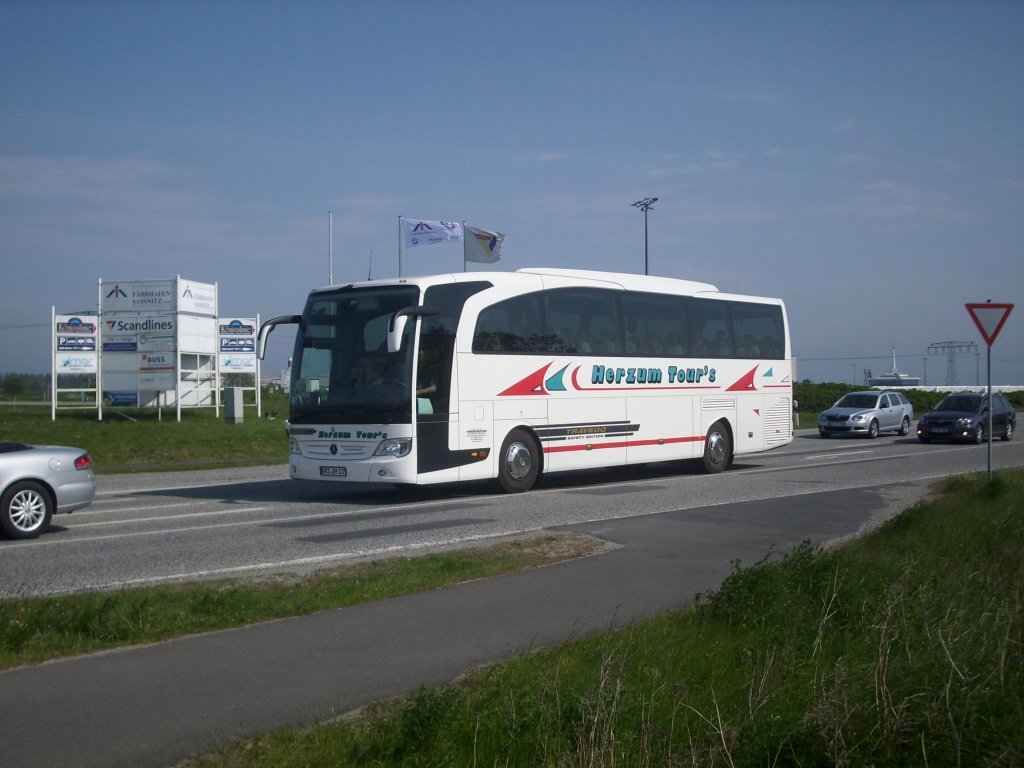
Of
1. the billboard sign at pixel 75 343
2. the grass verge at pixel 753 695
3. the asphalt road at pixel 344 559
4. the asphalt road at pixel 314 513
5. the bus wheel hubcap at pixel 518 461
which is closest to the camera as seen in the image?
the grass verge at pixel 753 695

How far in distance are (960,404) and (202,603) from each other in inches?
1209

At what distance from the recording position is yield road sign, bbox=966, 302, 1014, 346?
16.3m

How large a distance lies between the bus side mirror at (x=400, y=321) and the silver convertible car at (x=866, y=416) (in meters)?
24.1

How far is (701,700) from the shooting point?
18.0 ft

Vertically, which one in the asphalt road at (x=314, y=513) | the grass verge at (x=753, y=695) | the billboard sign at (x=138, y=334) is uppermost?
the billboard sign at (x=138, y=334)

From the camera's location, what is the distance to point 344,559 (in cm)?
1084

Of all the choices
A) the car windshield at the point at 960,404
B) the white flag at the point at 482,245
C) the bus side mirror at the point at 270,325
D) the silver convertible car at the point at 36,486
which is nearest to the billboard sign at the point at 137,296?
the white flag at the point at 482,245

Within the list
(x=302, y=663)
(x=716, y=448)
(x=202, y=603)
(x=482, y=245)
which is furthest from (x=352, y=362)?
(x=482, y=245)

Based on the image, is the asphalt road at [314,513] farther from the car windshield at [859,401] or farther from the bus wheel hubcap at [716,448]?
the car windshield at [859,401]

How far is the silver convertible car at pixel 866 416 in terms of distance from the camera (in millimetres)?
36094

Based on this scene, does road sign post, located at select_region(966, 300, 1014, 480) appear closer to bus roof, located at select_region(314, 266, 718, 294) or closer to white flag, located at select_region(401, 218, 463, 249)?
bus roof, located at select_region(314, 266, 718, 294)

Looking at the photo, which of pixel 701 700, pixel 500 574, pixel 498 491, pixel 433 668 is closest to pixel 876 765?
pixel 701 700

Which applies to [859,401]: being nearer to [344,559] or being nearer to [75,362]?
[75,362]

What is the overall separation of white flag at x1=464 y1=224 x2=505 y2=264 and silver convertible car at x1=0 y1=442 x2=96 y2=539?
944 inches
